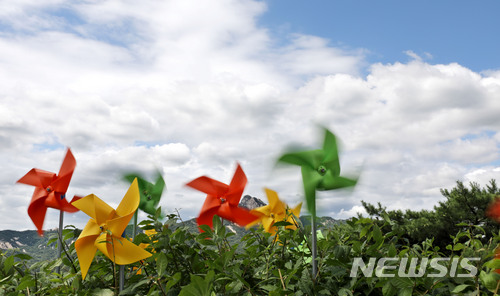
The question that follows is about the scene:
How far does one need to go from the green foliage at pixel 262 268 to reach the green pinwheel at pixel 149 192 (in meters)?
1.30

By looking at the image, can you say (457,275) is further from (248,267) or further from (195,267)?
(195,267)

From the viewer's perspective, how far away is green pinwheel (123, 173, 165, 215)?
375 cm

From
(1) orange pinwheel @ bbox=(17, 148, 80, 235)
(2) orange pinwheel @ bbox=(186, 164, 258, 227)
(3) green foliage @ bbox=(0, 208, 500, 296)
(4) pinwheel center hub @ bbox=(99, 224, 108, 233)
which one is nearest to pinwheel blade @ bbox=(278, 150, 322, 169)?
(3) green foliage @ bbox=(0, 208, 500, 296)

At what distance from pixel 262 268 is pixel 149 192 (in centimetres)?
209

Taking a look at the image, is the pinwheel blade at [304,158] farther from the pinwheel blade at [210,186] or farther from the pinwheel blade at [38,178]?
the pinwheel blade at [38,178]

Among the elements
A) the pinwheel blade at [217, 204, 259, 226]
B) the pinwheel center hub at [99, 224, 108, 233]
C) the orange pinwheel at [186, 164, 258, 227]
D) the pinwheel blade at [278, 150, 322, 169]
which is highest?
the pinwheel blade at [278, 150, 322, 169]

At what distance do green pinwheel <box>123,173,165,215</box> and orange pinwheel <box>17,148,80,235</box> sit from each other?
0.48 meters

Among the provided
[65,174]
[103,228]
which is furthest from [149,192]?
[103,228]

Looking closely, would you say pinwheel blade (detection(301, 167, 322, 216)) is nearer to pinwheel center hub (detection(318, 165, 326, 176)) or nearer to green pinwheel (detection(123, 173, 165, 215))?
pinwheel center hub (detection(318, 165, 326, 176))

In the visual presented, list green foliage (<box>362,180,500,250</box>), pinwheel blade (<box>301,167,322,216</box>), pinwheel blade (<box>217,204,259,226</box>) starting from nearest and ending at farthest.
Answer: pinwheel blade (<box>301,167,322,216</box>) → pinwheel blade (<box>217,204,259,226</box>) → green foliage (<box>362,180,500,250</box>)

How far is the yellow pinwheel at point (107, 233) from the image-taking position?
1941 mm

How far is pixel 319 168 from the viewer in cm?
216

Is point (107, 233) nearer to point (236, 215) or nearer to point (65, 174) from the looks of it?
point (236, 215)

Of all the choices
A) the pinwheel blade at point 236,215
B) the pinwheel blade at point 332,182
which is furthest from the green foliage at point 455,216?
Answer: the pinwheel blade at point 332,182
